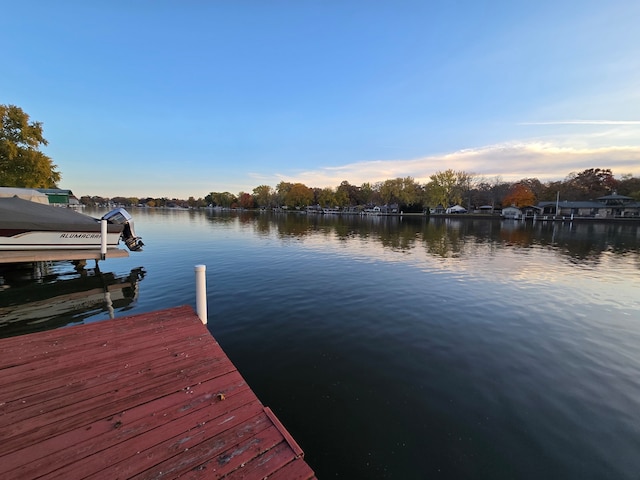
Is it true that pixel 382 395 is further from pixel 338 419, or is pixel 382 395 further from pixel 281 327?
A: pixel 281 327

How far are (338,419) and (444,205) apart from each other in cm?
9828

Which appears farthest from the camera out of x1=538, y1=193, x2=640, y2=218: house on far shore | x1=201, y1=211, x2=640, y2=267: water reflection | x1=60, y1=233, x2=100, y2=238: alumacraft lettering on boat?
x1=538, y1=193, x2=640, y2=218: house on far shore

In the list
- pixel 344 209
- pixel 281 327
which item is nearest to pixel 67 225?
pixel 281 327

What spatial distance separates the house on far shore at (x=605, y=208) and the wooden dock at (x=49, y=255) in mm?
82215

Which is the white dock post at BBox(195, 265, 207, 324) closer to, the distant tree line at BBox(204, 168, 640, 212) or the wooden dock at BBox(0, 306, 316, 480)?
the wooden dock at BBox(0, 306, 316, 480)

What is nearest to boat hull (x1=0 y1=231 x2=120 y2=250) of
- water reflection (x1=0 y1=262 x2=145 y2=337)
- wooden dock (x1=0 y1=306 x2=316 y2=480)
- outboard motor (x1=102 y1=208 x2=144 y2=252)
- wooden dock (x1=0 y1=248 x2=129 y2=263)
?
wooden dock (x1=0 y1=248 x2=129 y2=263)

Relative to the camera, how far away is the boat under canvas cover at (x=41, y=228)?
33.3 ft

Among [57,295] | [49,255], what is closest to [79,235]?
[49,255]

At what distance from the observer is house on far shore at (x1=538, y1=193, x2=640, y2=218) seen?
62.7m

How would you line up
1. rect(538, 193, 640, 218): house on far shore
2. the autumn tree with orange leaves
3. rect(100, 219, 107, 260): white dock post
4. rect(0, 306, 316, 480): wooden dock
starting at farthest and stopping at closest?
the autumn tree with orange leaves < rect(538, 193, 640, 218): house on far shore < rect(100, 219, 107, 260): white dock post < rect(0, 306, 316, 480): wooden dock

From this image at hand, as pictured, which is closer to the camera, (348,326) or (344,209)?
(348,326)

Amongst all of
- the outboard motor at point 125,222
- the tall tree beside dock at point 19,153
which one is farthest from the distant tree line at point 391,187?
the outboard motor at point 125,222

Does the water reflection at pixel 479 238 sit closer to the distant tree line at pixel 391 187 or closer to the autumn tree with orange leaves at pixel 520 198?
the distant tree line at pixel 391 187

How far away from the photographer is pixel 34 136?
28.6 meters
